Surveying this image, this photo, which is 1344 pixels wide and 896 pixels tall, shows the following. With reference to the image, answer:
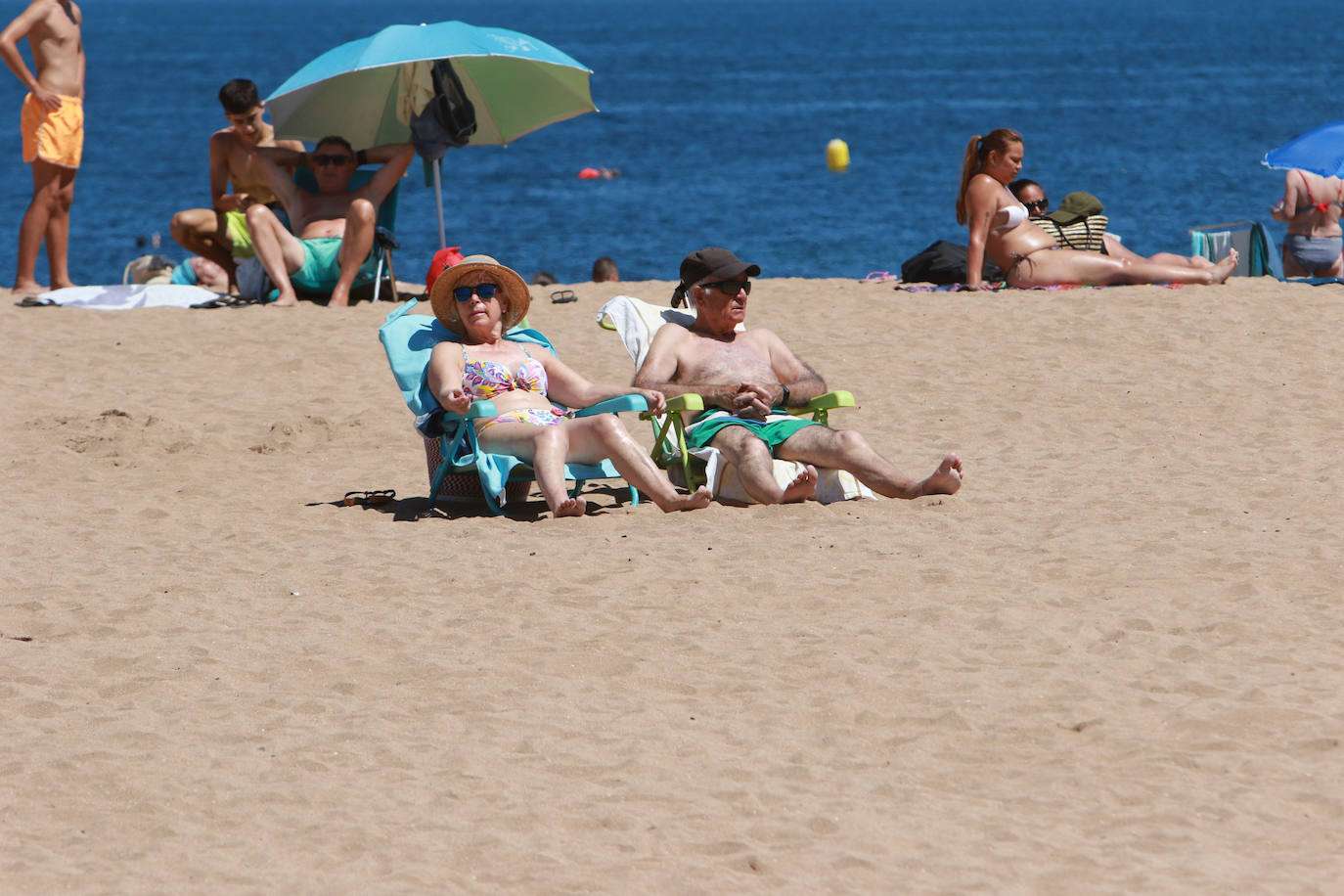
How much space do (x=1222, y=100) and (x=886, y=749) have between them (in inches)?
1933

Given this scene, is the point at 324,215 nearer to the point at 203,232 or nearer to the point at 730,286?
the point at 203,232

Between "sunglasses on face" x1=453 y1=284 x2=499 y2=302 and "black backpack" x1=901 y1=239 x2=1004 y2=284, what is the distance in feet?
16.8

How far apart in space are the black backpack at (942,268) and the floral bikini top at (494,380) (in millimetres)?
5111

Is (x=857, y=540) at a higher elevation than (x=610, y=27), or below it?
below

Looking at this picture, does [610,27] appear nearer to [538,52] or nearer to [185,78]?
[185,78]

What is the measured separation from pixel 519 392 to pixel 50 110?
531 cm

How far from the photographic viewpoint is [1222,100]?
49094 mm

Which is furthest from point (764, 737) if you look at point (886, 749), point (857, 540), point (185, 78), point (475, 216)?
point (185, 78)

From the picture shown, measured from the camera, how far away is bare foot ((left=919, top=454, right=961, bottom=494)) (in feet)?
20.2

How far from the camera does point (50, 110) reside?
10.2m

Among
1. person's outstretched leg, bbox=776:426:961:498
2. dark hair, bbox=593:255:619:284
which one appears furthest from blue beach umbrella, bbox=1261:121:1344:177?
person's outstretched leg, bbox=776:426:961:498

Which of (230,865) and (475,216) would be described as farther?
(475,216)

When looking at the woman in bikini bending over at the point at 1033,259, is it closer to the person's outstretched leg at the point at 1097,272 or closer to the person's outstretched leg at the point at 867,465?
the person's outstretched leg at the point at 1097,272

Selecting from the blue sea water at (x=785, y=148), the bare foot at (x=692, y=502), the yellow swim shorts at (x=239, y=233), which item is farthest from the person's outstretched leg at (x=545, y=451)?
the blue sea water at (x=785, y=148)
